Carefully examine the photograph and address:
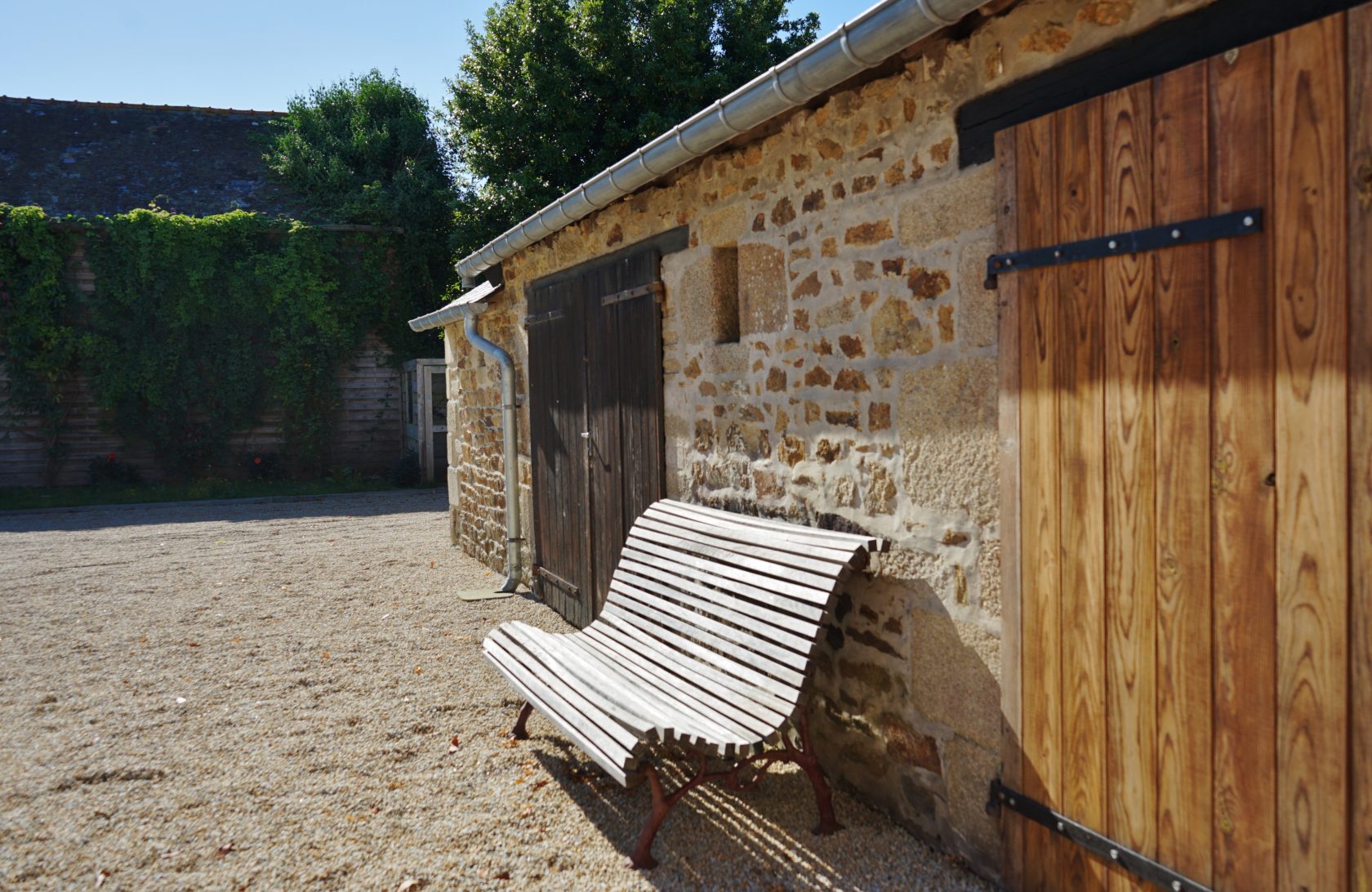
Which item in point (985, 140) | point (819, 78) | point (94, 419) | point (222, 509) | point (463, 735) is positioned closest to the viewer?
point (985, 140)

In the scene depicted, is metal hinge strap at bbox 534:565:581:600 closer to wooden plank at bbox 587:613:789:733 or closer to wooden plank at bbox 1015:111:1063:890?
wooden plank at bbox 587:613:789:733

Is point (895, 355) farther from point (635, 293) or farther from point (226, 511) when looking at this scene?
point (226, 511)

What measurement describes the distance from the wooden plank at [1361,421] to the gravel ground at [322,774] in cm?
119

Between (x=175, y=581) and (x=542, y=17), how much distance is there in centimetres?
1037

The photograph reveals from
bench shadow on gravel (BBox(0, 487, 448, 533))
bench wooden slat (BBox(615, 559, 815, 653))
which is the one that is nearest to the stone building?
bench wooden slat (BBox(615, 559, 815, 653))

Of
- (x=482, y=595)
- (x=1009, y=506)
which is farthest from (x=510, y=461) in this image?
(x=1009, y=506)

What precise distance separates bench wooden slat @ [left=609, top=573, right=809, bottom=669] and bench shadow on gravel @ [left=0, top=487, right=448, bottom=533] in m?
8.39

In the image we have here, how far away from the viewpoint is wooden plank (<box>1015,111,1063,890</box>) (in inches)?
95.6

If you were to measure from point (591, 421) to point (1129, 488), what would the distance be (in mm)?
3586

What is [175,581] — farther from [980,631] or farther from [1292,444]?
[1292,444]

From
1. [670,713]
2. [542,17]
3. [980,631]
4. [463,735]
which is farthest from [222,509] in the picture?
[980,631]

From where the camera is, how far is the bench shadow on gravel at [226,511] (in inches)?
445

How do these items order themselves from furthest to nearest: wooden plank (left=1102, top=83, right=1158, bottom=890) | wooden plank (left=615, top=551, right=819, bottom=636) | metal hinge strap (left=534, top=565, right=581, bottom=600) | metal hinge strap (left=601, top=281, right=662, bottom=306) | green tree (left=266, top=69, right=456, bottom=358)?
green tree (left=266, top=69, right=456, bottom=358) < metal hinge strap (left=534, top=565, right=581, bottom=600) < metal hinge strap (left=601, top=281, right=662, bottom=306) < wooden plank (left=615, top=551, right=819, bottom=636) < wooden plank (left=1102, top=83, right=1158, bottom=890)

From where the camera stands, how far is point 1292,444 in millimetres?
1872
